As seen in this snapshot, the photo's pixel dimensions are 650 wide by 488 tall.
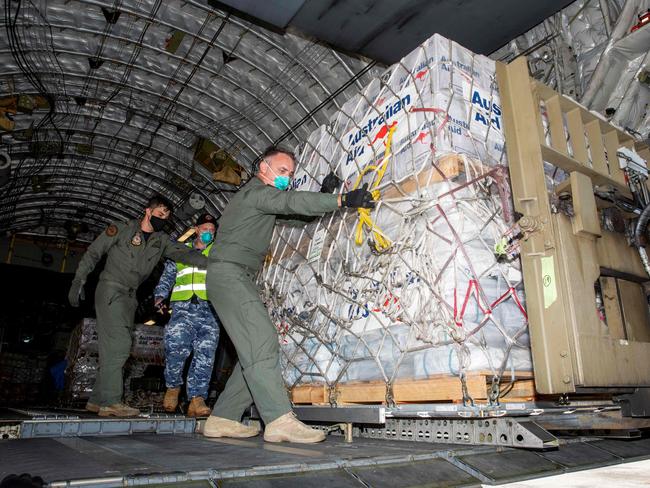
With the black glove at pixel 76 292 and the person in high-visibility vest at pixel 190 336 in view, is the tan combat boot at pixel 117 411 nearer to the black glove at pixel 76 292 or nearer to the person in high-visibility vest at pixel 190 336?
the person in high-visibility vest at pixel 190 336

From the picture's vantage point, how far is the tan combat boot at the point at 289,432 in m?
2.71

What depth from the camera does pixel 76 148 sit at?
10.2m

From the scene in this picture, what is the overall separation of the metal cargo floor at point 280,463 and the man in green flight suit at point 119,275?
1.90 metres

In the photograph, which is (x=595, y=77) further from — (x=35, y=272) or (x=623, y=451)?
(x=35, y=272)

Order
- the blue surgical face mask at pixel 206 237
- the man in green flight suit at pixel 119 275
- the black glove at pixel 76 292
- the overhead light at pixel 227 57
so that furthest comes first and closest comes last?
the overhead light at pixel 227 57 < the blue surgical face mask at pixel 206 237 < the black glove at pixel 76 292 < the man in green flight suit at pixel 119 275

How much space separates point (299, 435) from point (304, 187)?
2.21 m

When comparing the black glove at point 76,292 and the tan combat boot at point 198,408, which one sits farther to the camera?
the black glove at point 76,292

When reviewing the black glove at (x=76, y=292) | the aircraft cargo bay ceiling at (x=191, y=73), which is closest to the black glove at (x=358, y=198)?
the aircraft cargo bay ceiling at (x=191, y=73)

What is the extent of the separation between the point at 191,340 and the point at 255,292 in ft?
7.52

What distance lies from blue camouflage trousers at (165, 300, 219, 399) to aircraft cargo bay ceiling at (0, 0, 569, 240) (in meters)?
3.20

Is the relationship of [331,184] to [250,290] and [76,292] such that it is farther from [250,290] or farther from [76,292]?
[76,292]

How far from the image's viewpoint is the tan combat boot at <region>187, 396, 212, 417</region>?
454 centimetres

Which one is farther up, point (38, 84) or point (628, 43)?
point (38, 84)

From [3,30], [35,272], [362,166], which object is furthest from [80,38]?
[35,272]
